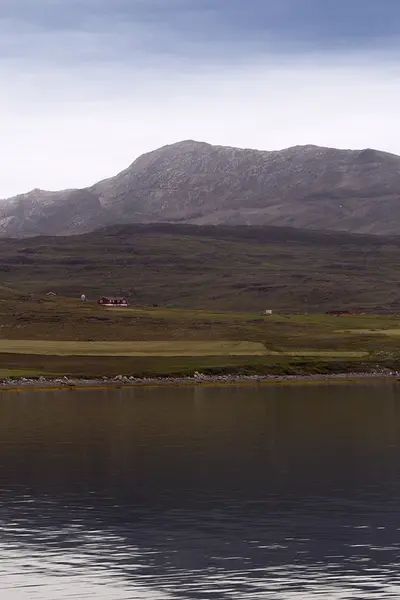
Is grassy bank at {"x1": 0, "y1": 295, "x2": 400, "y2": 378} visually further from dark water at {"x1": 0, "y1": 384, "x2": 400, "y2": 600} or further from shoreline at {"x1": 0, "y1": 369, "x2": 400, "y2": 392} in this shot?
dark water at {"x1": 0, "y1": 384, "x2": 400, "y2": 600}

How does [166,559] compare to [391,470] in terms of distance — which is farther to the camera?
[391,470]

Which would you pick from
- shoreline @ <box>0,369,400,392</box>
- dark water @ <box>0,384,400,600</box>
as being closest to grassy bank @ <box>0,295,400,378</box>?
shoreline @ <box>0,369,400,392</box>

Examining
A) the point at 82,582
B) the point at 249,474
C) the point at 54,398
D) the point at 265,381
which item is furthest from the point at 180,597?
the point at 265,381

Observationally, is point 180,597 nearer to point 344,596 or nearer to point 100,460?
point 344,596

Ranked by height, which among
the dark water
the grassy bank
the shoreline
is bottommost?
the dark water

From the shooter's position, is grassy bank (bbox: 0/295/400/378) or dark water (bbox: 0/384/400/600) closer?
dark water (bbox: 0/384/400/600)

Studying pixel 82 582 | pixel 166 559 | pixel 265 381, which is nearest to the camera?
pixel 82 582

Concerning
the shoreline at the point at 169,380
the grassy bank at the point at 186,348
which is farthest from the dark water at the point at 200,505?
the grassy bank at the point at 186,348
